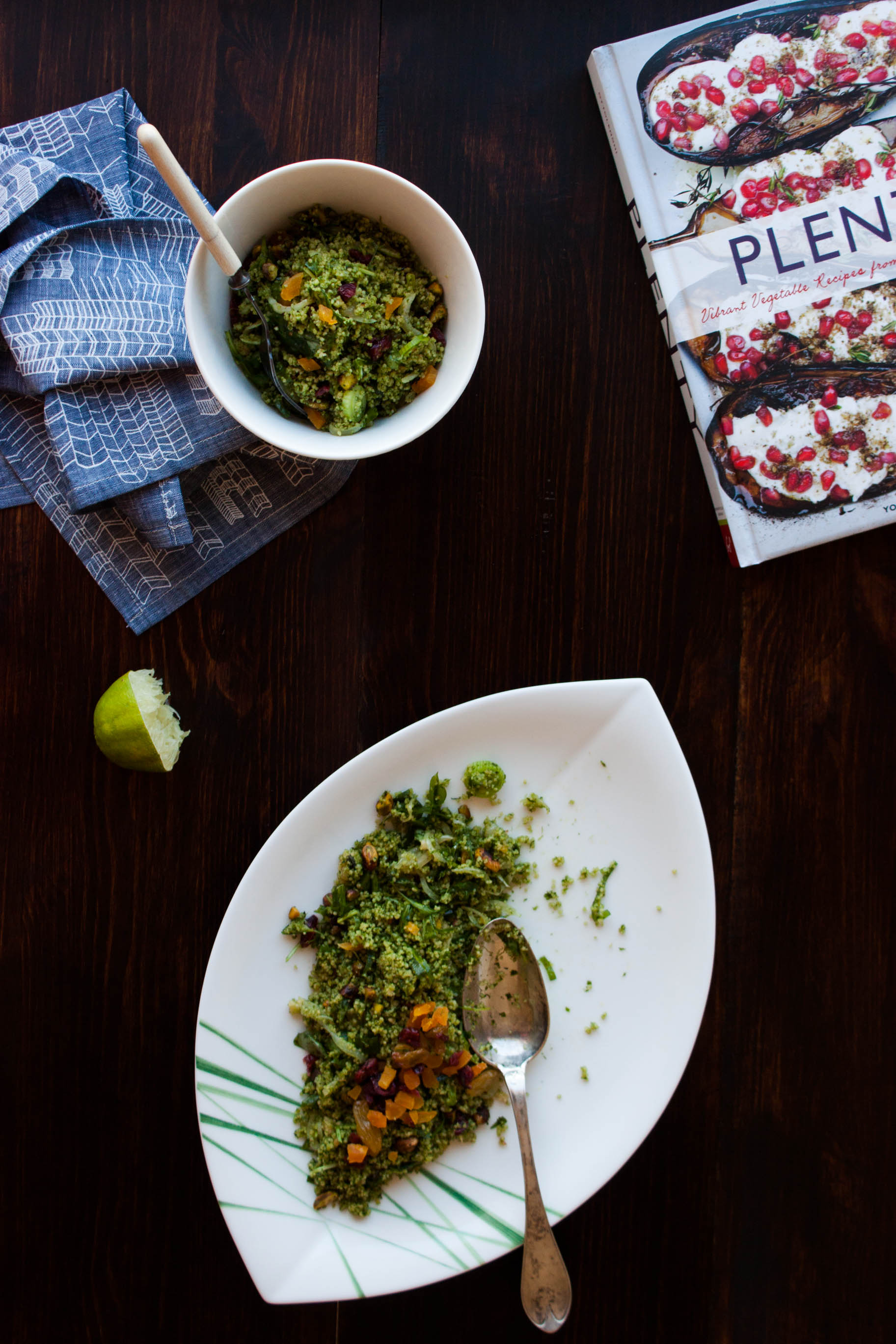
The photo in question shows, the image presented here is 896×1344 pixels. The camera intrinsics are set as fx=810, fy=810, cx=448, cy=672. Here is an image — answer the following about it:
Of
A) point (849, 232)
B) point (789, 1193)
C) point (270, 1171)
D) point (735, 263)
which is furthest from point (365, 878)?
point (849, 232)

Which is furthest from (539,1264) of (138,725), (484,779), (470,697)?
(138,725)

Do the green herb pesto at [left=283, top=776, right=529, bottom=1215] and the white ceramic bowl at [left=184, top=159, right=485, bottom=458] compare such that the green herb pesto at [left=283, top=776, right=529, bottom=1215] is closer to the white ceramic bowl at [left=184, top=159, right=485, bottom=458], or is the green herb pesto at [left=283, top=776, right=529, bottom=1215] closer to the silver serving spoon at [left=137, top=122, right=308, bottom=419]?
the white ceramic bowl at [left=184, top=159, right=485, bottom=458]

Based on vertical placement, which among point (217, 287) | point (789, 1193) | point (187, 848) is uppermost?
point (217, 287)

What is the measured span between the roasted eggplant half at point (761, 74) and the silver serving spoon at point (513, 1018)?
1.31 metres

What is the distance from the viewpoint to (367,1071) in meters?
1.23

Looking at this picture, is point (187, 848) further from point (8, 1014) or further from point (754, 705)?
point (754, 705)

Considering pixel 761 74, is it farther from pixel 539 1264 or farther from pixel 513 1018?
pixel 539 1264

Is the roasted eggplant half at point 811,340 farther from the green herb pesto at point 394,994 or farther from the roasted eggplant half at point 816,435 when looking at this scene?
the green herb pesto at point 394,994

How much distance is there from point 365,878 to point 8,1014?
0.70 meters

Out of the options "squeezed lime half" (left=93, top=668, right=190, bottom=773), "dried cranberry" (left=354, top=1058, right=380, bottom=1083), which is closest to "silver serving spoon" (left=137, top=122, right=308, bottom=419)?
"squeezed lime half" (left=93, top=668, right=190, bottom=773)

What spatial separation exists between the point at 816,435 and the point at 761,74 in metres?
0.58

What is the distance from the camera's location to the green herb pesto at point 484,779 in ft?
4.25

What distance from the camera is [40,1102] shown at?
1.42m

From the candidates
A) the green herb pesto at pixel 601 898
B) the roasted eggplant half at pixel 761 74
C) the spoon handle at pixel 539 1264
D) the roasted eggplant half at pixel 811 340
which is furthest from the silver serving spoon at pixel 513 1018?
the roasted eggplant half at pixel 761 74
